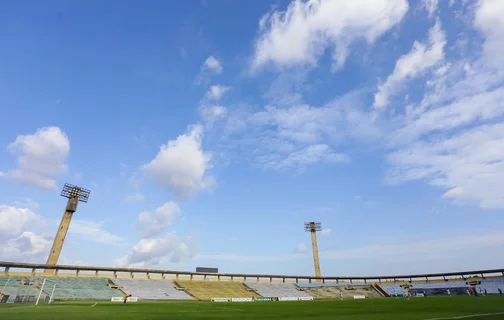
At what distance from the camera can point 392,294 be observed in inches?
3103

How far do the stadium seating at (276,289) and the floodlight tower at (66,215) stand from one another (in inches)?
1793

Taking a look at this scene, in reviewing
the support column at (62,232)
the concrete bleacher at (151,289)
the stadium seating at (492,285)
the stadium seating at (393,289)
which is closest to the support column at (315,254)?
the stadium seating at (393,289)

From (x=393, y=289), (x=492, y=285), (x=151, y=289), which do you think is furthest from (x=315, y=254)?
(x=151, y=289)

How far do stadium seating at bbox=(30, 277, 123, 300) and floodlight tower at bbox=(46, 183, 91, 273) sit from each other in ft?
43.9

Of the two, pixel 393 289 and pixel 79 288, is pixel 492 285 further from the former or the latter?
pixel 79 288

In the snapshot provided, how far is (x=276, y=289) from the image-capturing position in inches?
2931

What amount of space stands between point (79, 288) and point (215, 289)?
90.3 ft

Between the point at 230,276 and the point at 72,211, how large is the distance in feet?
142

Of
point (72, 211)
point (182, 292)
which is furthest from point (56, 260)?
point (182, 292)

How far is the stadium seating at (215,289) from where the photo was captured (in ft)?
197

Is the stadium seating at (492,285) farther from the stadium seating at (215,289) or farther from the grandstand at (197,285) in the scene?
the stadium seating at (215,289)

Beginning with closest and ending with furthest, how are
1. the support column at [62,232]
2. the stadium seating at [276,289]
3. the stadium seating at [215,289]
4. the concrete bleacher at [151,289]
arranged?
the concrete bleacher at [151,289] → the stadium seating at [215,289] → the support column at [62,232] → the stadium seating at [276,289]

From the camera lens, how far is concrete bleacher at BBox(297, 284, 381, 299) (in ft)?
248

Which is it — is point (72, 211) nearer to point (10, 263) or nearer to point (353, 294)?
point (10, 263)
